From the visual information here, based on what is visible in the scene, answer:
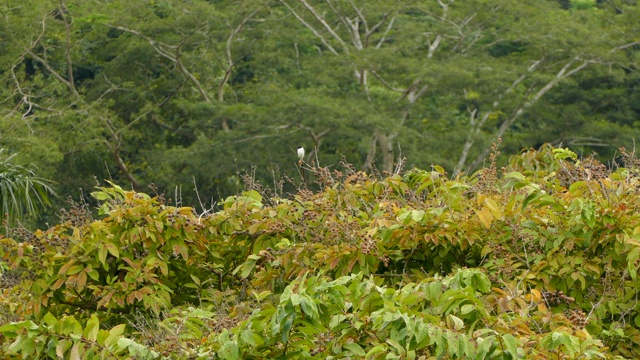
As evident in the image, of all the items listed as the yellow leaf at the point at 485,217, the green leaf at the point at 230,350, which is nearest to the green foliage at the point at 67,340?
the green leaf at the point at 230,350

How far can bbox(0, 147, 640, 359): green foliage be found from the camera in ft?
11.6

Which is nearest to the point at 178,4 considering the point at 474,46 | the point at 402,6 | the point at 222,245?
the point at 402,6

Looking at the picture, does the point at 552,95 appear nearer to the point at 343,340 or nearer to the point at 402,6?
the point at 402,6

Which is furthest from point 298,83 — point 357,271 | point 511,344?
point 511,344

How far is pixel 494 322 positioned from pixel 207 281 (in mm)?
1735

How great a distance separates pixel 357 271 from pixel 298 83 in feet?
63.9

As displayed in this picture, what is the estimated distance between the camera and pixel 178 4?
72.6ft

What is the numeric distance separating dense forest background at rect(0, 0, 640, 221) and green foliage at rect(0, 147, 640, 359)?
15.6m

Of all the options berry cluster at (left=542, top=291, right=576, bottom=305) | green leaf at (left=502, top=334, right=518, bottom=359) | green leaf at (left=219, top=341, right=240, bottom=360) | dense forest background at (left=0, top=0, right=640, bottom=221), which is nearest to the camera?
green leaf at (left=502, top=334, right=518, bottom=359)

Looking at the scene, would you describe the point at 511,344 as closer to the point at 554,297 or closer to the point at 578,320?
the point at 578,320

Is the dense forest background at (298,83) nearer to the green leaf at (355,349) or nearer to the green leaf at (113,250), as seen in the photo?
the green leaf at (113,250)

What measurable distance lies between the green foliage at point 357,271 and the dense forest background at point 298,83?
51.1 feet

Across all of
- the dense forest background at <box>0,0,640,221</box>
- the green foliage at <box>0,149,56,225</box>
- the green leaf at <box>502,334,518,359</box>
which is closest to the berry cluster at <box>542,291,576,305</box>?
the green leaf at <box>502,334,518,359</box>

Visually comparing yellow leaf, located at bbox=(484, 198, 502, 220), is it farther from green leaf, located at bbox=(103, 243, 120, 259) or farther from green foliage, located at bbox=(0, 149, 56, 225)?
green foliage, located at bbox=(0, 149, 56, 225)
